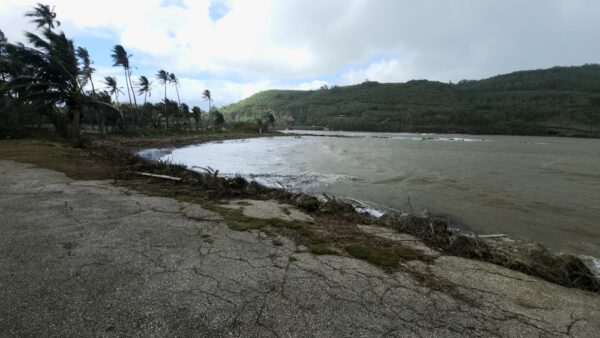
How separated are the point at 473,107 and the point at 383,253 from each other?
136993mm

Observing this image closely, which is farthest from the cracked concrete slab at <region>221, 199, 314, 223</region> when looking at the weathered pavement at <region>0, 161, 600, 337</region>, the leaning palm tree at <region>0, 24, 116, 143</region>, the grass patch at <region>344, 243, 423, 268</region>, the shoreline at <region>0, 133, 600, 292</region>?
the leaning palm tree at <region>0, 24, 116, 143</region>

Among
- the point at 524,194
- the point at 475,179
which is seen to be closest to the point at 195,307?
the point at 524,194

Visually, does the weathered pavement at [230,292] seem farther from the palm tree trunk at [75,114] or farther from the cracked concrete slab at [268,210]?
the palm tree trunk at [75,114]

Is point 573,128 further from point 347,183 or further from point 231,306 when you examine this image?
point 231,306

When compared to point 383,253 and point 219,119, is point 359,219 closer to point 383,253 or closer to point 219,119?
point 383,253

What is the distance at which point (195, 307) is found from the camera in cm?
338

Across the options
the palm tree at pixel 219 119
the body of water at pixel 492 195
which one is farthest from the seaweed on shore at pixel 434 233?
the palm tree at pixel 219 119

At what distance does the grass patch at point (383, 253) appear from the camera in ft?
16.0

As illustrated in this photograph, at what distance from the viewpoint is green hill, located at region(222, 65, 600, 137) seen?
93.5 m

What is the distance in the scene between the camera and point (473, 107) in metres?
121

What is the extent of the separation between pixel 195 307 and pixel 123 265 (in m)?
1.62

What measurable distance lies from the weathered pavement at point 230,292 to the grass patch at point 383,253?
0.26 m

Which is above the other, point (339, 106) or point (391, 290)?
point (339, 106)

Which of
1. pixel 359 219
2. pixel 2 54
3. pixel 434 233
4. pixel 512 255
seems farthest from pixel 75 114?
pixel 512 255
